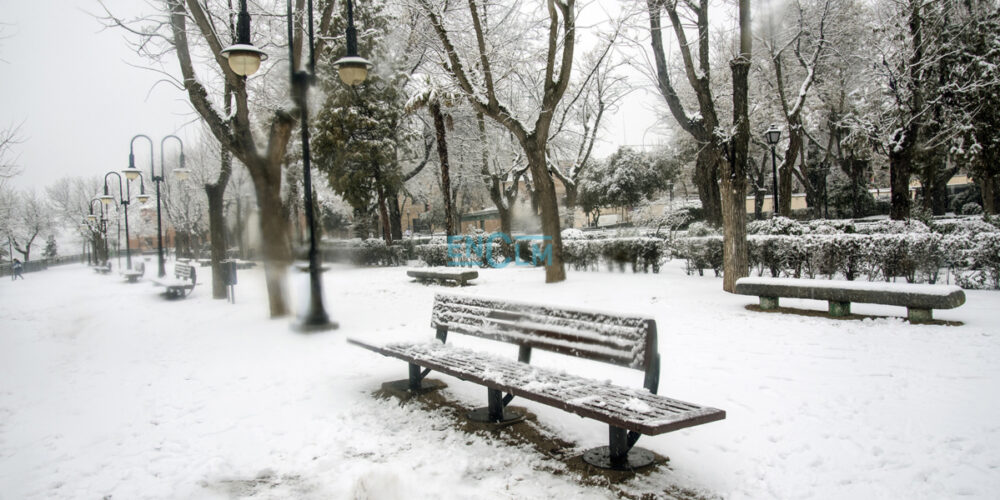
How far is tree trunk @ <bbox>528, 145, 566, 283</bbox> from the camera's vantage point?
14.0 m

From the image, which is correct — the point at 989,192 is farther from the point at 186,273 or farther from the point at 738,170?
the point at 186,273

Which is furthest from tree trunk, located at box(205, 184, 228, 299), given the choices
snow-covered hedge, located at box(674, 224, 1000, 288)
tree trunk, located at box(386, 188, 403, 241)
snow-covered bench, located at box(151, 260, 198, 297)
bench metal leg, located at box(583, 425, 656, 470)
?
tree trunk, located at box(386, 188, 403, 241)

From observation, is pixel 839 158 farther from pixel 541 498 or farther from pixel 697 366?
pixel 541 498

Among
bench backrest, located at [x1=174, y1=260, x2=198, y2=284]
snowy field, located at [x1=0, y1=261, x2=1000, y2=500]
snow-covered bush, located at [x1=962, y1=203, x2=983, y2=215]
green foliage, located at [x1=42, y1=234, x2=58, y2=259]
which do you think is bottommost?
snowy field, located at [x1=0, y1=261, x2=1000, y2=500]

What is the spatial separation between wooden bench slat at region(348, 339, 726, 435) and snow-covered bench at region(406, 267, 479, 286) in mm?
9578

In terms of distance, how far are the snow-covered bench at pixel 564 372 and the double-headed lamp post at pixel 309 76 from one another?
13.5 feet

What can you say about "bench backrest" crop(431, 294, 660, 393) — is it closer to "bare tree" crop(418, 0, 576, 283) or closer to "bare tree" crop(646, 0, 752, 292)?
"bare tree" crop(646, 0, 752, 292)

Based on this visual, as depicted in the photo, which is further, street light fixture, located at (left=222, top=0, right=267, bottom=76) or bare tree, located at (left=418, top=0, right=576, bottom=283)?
bare tree, located at (left=418, top=0, right=576, bottom=283)

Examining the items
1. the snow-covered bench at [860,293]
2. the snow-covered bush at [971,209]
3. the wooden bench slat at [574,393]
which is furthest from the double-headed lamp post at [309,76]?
the snow-covered bush at [971,209]

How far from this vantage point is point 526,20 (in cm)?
1623

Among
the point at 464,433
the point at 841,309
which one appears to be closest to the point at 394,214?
the point at 841,309

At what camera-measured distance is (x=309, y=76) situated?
9.70 m

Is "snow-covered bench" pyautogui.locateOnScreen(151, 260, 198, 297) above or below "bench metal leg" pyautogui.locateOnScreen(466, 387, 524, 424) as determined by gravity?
above

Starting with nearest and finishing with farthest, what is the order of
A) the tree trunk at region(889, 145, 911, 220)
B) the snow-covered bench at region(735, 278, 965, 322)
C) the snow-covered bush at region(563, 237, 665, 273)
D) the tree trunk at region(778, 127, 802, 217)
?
the snow-covered bench at region(735, 278, 965, 322) → the snow-covered bush at region(563, 237, 665, 273) → the tree trunk at region(889, 145, 911, 220) → the tree trunk at region(778, 127, 802, 217)
